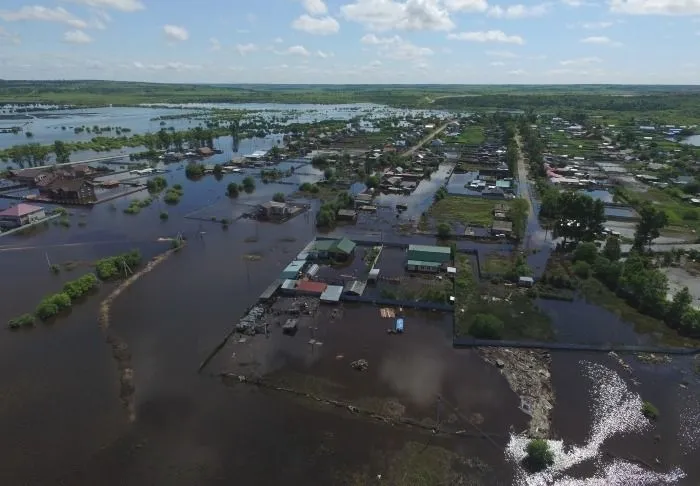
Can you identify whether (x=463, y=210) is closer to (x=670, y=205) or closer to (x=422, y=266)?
(x=422, y=266)

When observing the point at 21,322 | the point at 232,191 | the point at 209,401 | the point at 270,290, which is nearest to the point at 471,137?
the point at 232,191

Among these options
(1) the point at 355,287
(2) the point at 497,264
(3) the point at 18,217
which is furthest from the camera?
(3) the point at 18,217

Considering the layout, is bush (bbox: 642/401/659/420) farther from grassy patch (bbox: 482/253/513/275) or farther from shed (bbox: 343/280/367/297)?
shed (bbox: 343/280/367/297)

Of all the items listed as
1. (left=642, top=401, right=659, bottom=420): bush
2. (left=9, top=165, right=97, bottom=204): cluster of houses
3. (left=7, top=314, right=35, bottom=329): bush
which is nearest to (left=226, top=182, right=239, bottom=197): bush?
(left=9, top=165, right=97, bottom=204): cluster of houses

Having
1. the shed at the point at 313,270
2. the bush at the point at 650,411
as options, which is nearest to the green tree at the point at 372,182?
the shed at the point at 313,270

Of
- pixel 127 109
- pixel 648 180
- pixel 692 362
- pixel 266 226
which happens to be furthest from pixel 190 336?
pixel 127 109

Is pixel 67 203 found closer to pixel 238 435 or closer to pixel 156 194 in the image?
pixel 156 194
